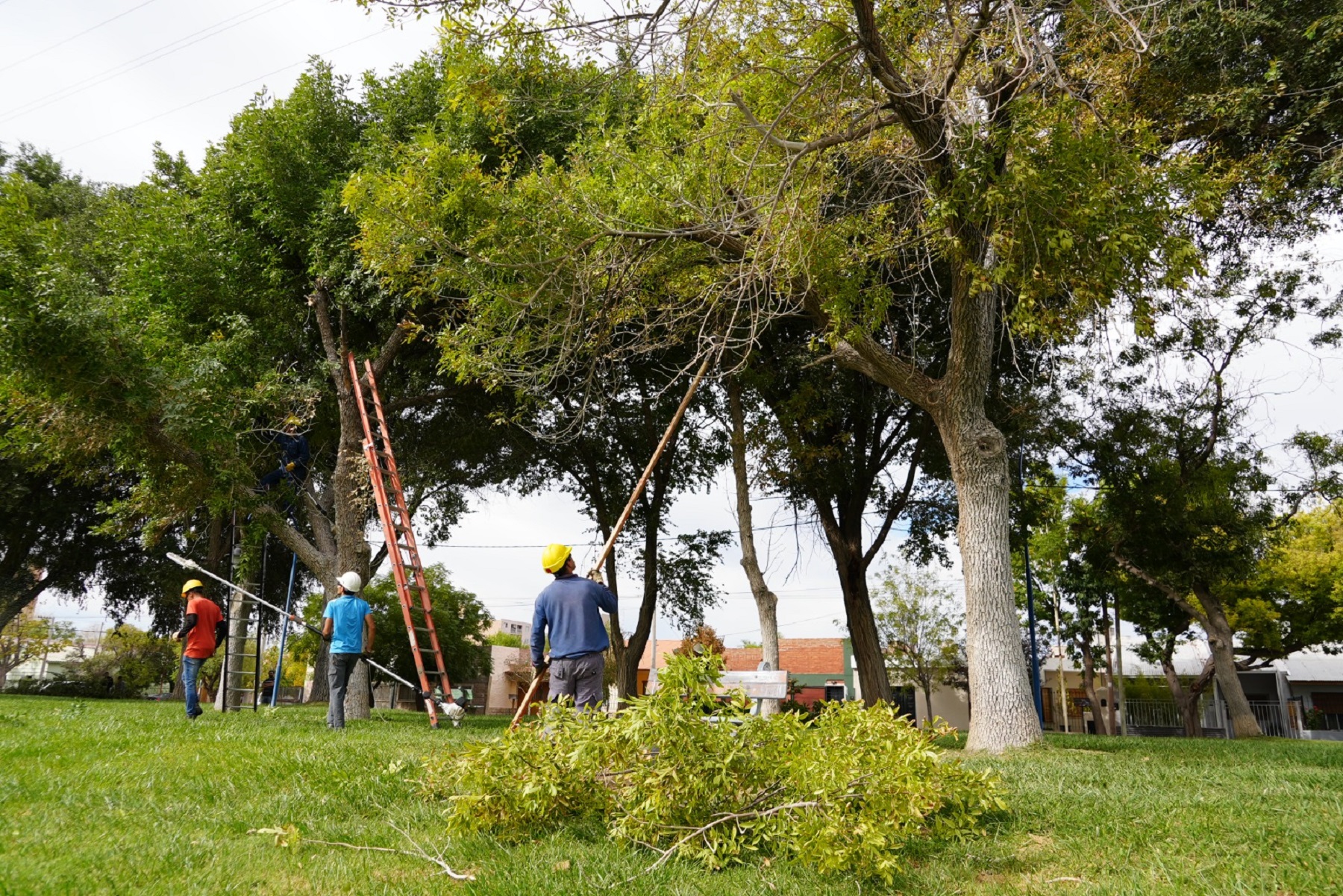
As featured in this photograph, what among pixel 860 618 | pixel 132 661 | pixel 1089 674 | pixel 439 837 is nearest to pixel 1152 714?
pixel 1089 674

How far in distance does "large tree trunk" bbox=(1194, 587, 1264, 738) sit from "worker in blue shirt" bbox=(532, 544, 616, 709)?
64.7 feet

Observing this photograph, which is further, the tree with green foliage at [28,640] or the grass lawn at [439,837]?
the tree with green foliage at [28,640]

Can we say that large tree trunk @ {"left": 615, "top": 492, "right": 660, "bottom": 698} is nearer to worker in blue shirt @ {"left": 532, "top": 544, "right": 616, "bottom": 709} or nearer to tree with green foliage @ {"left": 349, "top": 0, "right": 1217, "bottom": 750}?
tree with green foliage @ {"left": 349, "top": 0, "right": 1217, "bottom": 750}

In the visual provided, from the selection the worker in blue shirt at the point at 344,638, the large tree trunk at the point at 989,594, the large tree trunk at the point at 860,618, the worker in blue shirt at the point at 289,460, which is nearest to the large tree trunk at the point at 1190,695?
the large tree trunk at the point at 860,618

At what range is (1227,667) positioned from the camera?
22500 mm

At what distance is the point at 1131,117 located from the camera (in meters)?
10.8

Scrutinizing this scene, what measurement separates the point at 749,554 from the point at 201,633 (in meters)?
7.78

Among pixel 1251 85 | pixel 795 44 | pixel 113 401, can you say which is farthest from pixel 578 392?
pixel 1251 85

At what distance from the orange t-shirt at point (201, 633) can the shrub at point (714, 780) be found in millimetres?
8549

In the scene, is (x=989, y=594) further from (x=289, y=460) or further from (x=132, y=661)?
(x=132, y=661)

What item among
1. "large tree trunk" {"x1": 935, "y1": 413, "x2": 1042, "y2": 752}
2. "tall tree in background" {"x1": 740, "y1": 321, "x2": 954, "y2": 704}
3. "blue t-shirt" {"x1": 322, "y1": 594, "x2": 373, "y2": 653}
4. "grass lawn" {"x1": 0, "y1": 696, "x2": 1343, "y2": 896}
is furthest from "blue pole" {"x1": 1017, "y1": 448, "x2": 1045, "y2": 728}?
"blue t-shirt" {"x1": 322, "y1": 594, "x2": 373, "y2": 653}

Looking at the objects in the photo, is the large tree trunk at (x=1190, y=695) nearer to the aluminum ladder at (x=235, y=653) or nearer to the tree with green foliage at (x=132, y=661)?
the aluminum ladder at (x=235, y=653)

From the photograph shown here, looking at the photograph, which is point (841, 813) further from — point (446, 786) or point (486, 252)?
point (486, 252)

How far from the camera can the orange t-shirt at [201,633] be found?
11.6m
